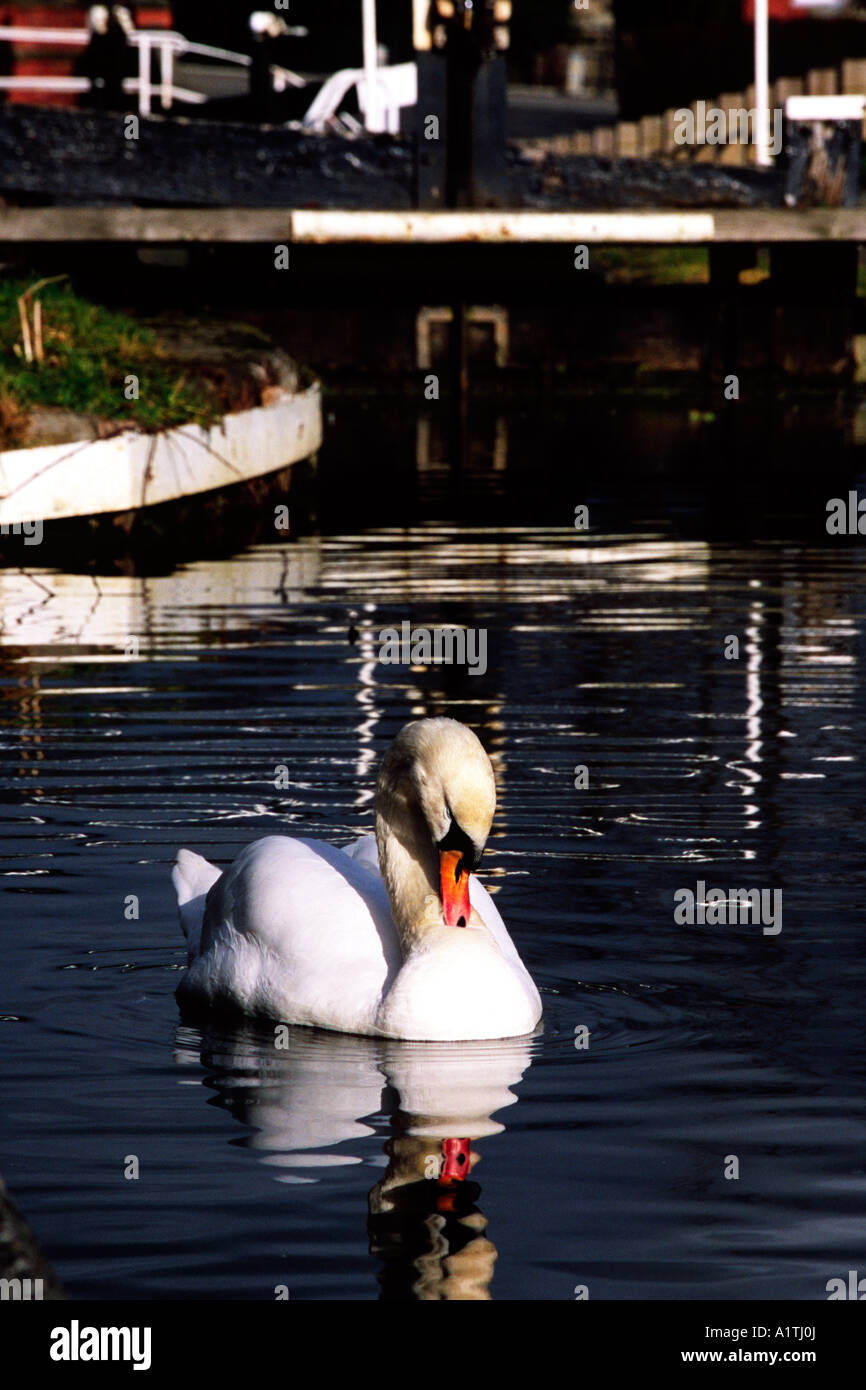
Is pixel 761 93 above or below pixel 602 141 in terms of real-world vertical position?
below

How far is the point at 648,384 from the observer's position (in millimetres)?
27734

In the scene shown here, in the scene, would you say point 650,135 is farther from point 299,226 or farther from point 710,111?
point 299,226

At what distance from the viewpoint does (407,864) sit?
6.38m

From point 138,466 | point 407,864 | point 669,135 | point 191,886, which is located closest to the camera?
point 407,864

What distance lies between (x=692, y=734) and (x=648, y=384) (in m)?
18.1

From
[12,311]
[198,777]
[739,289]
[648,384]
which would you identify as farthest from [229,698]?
[648,384]

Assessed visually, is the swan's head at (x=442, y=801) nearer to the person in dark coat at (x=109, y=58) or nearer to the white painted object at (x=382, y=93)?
the white painted object at (x=382, y=93)

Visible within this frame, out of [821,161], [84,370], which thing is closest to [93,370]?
[84,370]

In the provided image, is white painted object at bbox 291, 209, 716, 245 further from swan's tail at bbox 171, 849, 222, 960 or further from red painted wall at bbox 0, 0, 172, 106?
red painted wall at bbox 0, 0, 172, 106

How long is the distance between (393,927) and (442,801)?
0.50 metres

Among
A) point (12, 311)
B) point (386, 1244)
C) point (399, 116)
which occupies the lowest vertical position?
point (386, 1244)

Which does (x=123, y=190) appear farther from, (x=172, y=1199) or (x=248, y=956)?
(x=172, y=1199)

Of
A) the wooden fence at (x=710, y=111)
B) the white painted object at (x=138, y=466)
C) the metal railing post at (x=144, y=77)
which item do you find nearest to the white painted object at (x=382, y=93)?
the wooden fence at (x=710, y=111)

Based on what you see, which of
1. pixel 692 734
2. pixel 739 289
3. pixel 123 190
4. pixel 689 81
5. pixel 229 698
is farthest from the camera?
Answer: pixel 689 81
